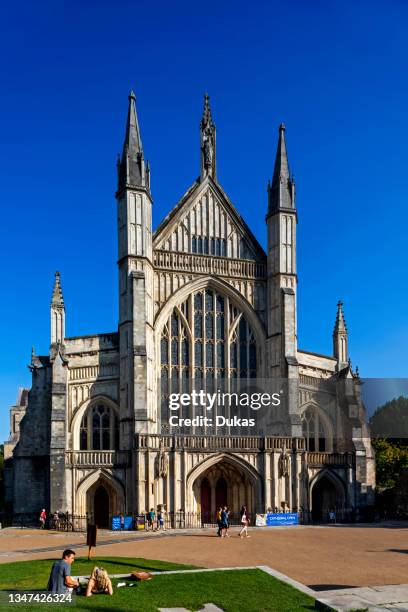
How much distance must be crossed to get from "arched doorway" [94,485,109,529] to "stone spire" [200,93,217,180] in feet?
73.7

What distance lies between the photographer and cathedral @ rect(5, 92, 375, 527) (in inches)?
1652

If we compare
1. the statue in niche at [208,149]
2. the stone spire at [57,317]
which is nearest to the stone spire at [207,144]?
the statue in niche at [208,149]

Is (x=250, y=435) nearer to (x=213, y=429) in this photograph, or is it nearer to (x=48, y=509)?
(x=213, y=429)

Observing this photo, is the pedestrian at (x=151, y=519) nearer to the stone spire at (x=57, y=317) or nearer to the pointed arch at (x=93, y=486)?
the pointed arch at (x=93, y=486)

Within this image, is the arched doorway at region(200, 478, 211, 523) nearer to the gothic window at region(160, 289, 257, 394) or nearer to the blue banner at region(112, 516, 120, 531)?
the gothic window at region(160, 289, 257, 394)

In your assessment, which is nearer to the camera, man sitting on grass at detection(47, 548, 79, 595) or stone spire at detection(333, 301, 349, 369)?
man sitting on grass at detection(47, 548, 79, 595)

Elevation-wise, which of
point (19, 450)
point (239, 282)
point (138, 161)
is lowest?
point (19, 450)

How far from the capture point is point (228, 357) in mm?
47625

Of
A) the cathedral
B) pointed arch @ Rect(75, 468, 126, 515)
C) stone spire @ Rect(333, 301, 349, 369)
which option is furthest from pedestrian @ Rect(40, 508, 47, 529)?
stone spire @ Rect(333, 301, 349, 369)

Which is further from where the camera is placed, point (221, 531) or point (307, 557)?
point (221, 531)

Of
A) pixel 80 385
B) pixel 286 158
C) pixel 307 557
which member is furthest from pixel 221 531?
pixel 286 158

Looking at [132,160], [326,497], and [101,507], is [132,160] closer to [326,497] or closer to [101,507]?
[101,507]

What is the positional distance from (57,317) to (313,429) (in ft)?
63.6

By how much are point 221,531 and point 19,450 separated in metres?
16.8
